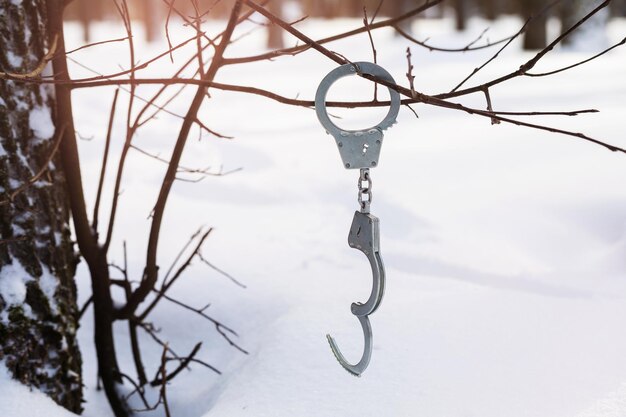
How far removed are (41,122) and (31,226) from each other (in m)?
0.28

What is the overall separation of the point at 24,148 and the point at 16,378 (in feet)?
1.92

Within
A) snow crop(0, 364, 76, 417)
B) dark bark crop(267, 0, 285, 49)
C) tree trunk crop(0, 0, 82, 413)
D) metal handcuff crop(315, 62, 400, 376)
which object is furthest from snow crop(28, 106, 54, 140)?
dark bark crop(267, 0, 285, 49)

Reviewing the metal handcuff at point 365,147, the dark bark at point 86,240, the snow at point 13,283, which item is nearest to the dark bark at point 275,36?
the dark bark at point 86,240

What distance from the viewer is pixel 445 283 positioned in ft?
7.72

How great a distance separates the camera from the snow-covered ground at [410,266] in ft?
5.50

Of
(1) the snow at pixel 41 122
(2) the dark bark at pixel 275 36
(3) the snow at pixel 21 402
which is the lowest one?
(3) the snow at pixel 21 402

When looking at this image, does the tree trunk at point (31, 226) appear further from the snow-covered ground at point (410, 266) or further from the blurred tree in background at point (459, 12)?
the blurred tree in background at point (459, 12)

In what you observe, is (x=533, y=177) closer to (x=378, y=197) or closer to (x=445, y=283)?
(x=378, y=197)

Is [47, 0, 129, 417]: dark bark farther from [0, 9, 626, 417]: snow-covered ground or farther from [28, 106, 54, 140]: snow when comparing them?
[0, 9, 626, 417]: snow-covered ground

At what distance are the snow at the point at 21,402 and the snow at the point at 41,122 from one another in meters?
0.60

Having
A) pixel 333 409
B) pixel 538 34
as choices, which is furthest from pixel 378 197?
pixel 538 34

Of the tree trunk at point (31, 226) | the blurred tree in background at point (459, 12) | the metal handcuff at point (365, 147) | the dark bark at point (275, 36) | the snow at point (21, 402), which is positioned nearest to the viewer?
the metal handcuff at point (365, 147)

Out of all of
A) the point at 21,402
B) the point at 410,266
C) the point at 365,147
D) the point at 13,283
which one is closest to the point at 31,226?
the point at 13,283

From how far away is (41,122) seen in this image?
A: 6.07 feet
